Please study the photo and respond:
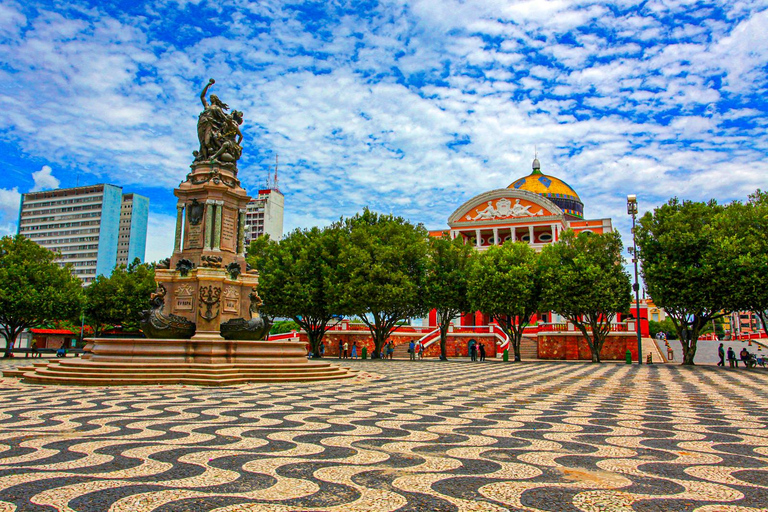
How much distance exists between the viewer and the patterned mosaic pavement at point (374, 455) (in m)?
3.92

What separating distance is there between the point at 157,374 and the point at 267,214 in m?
119

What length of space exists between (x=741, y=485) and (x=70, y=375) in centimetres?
1480

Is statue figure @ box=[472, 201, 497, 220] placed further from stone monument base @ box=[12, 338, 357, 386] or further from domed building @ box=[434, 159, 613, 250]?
stone monument base @ box=[12, 338, 357, 386]

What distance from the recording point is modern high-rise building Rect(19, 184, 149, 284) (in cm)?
12238

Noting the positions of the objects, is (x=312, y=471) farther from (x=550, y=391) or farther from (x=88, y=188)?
(x=88, y=188)

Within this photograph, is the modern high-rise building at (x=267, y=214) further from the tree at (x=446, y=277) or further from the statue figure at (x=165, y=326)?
the statue figure at (x=165, y=326)

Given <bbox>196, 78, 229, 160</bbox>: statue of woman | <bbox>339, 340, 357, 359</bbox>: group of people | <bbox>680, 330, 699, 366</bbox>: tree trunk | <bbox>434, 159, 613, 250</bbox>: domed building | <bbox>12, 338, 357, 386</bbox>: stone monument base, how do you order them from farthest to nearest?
1. <bbox>434, 159, 613, 250</bbox>: domed building
2. <bbox>339, 340, 357, 359</bbox>: group of people
3. <bbox>680, 330, 699, 366</bbox>: tree trunk
4. <bbox>196, 78, 229, 160</bbox>: statue of woman
5. <bbox>12, 338, 357, 386</bbox>: stone monument base

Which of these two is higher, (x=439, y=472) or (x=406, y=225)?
(x=406, y=225)

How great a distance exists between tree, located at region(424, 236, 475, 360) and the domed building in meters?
23.9

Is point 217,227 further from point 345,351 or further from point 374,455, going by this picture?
point 345,351

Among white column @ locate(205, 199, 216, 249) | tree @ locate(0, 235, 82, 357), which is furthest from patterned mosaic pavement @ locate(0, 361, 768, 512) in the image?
tree @ locate(0, 235, 82, 357)

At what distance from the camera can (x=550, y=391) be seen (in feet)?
46.2

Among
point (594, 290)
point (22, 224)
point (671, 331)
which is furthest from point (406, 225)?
point (22, 224)

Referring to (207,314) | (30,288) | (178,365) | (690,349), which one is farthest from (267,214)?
(178,365)
